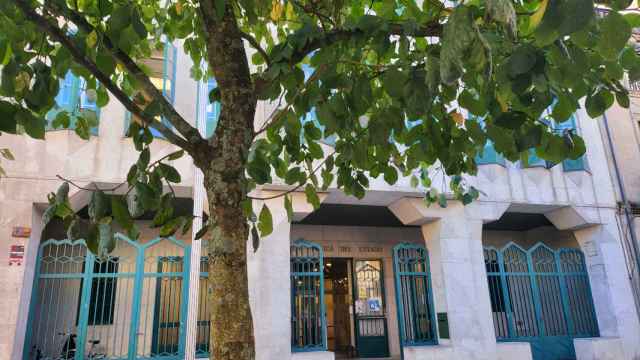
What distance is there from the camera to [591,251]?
10.2 metres

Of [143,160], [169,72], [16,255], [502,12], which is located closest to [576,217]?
[169,72]

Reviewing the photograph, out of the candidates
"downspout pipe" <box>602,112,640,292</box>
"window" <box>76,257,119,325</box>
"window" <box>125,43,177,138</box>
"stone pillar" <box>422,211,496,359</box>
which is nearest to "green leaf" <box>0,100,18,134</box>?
"window" <box>76,257,119,325</box>

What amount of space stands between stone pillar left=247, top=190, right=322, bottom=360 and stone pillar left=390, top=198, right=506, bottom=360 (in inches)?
105

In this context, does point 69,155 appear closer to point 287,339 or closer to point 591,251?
point 287,339

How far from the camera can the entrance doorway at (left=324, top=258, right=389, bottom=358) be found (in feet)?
36.6

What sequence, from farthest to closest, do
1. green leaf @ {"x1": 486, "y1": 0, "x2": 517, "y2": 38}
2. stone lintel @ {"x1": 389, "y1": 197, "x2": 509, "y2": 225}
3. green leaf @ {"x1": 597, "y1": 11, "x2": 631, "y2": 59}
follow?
stone lintel @ {"x1": 389, "y1": 197, "x2": 509, "y2": 225} → green leaf @ {"x1": 597, "y1": 11, "x2": 631, "y2": 59} → green leaf @ {"x1": 486, "y1": 0, "x2": 517, "y2": 38}

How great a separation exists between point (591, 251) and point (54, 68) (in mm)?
10648

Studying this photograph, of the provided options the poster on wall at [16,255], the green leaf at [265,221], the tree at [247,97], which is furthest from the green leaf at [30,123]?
the poster on wall at [16,255]

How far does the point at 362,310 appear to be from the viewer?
11242mm

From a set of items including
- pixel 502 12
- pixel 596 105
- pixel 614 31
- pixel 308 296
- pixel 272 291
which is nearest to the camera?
pixel 502 12

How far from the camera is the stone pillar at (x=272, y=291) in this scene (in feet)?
24.9

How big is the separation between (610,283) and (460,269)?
337 cm

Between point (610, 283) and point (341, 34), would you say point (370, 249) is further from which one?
point (341, 34)

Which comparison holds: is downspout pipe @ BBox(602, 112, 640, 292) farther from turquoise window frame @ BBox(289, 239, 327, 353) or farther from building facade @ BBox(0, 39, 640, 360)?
turquoise window frame @ BBox(289, 239, 327, 353)
